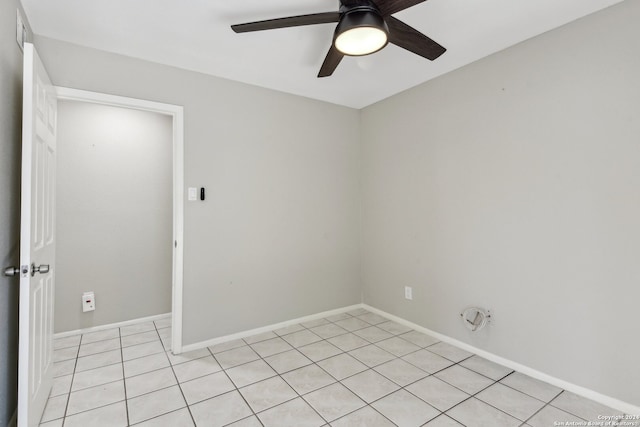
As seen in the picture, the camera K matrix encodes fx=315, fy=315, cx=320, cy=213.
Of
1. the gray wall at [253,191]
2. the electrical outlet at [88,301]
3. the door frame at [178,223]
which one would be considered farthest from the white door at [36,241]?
the electrical outlet at [88,301]

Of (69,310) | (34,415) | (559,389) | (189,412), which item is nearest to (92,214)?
(69,310)

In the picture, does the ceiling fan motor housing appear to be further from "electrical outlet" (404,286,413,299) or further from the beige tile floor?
"electrical outlet" (404,286,413,299)

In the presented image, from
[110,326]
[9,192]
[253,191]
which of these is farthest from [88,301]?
[253,191]

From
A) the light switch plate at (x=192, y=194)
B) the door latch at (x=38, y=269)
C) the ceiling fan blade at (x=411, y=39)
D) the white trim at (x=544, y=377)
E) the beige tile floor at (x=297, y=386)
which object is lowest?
the beige tile floor at (x=297, y=386)

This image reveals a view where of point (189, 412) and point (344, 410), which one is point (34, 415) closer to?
point (189, 412)

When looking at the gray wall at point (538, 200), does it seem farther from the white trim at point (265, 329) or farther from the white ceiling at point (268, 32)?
the white trim at point (265, 329)

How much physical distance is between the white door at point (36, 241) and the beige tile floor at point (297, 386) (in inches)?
13.3

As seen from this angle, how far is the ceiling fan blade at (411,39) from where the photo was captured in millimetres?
1656

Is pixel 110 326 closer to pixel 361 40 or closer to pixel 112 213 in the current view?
pixel 112 213

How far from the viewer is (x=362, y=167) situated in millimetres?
3723

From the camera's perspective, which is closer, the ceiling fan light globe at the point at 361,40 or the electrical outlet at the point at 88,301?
the ceiling fan light globe at the point at 361,40

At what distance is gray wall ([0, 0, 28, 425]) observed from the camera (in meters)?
1.50

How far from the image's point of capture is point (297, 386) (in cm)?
Answer: 212

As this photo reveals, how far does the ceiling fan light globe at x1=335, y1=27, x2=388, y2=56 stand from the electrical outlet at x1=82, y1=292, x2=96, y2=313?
3154 mm
